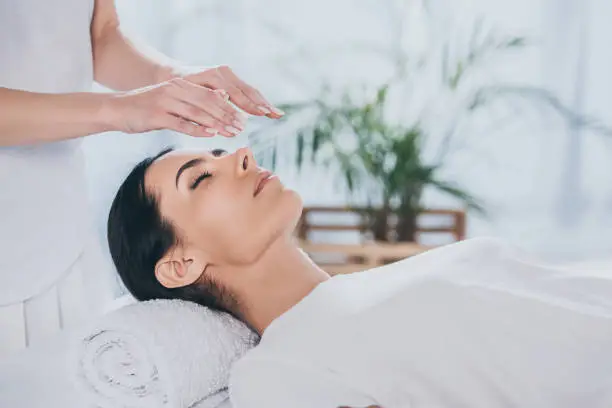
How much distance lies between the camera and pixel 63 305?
1.68 metres

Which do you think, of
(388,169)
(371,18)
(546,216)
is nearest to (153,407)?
(388,169)

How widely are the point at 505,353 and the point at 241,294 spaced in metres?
0.45

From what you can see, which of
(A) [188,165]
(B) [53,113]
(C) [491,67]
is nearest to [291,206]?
(A) [188,165]

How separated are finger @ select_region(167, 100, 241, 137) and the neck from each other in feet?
1.03

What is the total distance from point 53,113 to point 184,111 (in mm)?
225

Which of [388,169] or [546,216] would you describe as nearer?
[388,169]

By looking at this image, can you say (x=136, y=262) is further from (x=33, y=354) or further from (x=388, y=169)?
(x=388, y=169)

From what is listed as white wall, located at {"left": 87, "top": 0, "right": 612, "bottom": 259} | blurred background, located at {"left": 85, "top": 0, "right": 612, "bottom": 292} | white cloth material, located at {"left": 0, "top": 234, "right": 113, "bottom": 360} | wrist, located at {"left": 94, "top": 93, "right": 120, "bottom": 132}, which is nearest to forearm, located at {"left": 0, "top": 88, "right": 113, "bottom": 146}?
wrist, located at {"left": 94, "top": 93, "right": 120, "bottom": 132}

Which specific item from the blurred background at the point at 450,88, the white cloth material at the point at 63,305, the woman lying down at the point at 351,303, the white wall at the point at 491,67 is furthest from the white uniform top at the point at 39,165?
the white wall at the point at 491,67

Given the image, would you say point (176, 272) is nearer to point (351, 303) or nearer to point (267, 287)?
point (267, 287)

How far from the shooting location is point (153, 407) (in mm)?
1198

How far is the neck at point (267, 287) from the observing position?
1.38 m

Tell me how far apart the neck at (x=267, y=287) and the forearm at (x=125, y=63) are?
407mm

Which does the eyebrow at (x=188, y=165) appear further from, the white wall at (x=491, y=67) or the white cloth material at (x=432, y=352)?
the white wall at (x=491, y=67)
